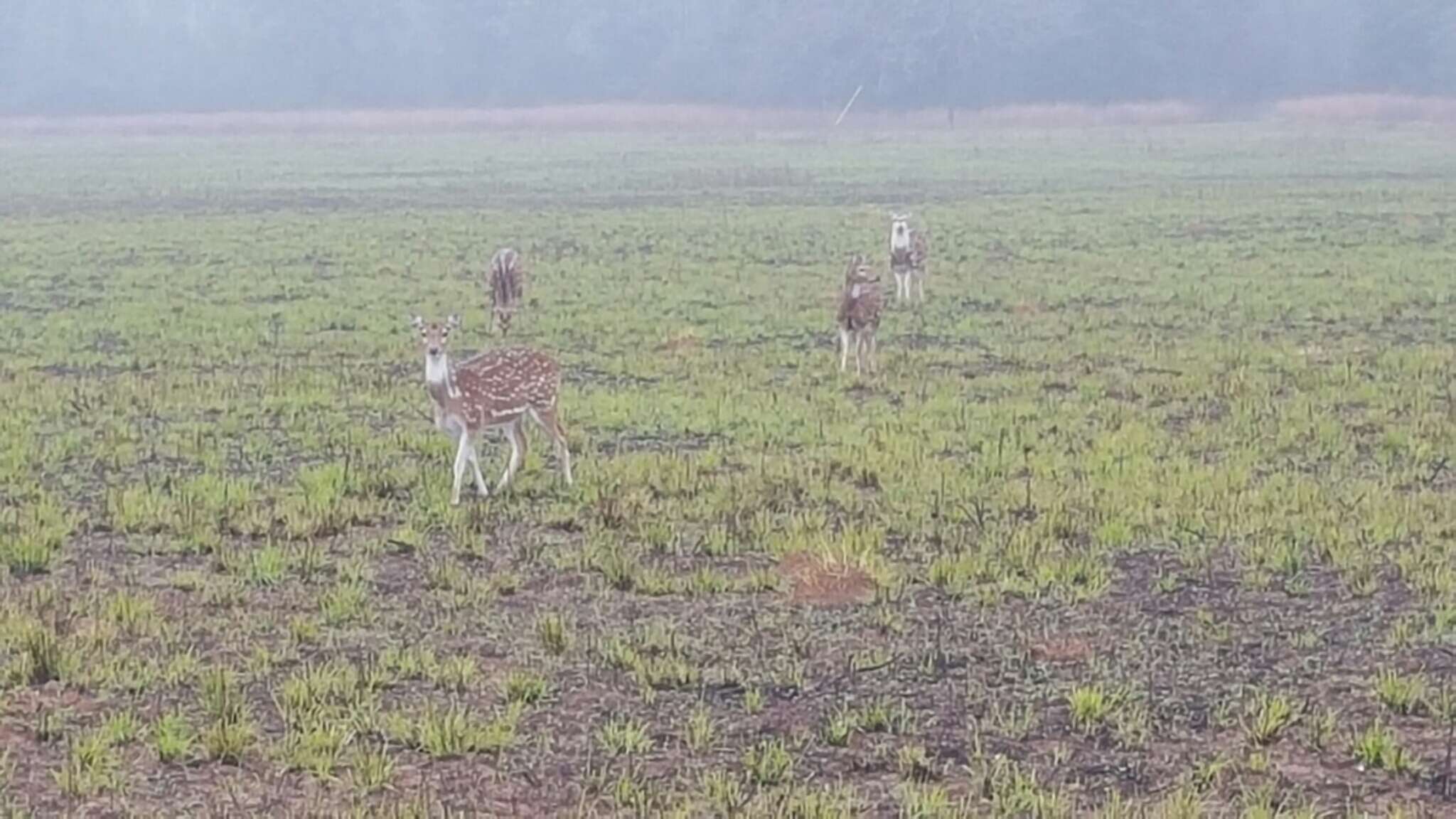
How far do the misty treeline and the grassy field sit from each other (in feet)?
228

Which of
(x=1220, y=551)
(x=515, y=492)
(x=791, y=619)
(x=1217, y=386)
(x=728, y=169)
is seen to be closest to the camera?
(x=791, y=619)

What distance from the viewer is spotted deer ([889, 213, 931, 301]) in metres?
24.6

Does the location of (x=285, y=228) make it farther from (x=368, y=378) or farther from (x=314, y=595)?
(x=314, y=595)

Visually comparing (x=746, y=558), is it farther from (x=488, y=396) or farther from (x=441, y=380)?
(x=441, y=380)

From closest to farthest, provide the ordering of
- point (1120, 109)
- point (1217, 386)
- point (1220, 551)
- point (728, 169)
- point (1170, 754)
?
point (1170, 754) < point (1220, 551) < point (1217, 386) < point (728, 169) < point (1120, 109)

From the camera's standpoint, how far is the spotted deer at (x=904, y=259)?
80.6 ft

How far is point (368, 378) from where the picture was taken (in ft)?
60.8

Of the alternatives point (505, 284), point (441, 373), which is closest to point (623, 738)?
point (441, 373)

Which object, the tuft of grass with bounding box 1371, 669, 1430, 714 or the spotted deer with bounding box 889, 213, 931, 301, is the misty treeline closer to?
the spotted deer with bounding box 889, 213, 931, 301

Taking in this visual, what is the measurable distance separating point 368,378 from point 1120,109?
79396mm

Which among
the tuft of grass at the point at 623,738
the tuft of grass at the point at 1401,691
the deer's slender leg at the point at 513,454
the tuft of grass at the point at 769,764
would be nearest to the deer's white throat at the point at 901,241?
the deer's slender leg at the point at 513,454

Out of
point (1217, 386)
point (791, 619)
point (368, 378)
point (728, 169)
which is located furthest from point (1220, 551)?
point (728, 169)

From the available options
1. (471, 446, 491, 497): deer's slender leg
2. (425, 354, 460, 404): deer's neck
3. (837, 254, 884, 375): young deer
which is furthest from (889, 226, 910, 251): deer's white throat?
(425, 354, 460, 404): deer's neck

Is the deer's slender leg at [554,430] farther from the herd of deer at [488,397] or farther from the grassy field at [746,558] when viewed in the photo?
the grassy field at [746,558]
